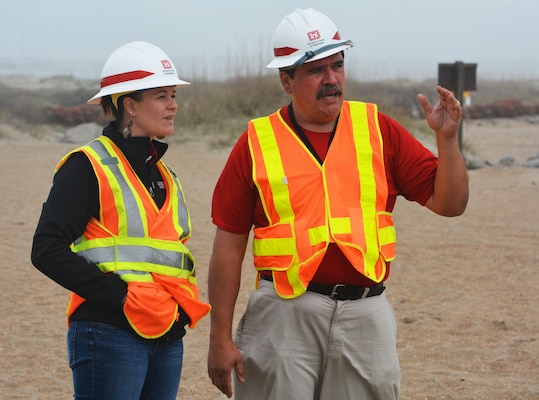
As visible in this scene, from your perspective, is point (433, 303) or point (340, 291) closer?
point (340, 291)

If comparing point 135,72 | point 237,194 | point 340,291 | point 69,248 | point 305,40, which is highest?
point 305,40

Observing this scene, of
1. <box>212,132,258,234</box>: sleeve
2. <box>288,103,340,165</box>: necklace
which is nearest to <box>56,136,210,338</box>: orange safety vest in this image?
<box>212,132,258,234</box>: sleeve

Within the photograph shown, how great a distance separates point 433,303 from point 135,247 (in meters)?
5.32

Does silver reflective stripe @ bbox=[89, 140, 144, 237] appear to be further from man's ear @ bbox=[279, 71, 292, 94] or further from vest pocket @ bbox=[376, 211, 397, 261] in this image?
vest pocket @ bbox=[376, 211, 397, 261]

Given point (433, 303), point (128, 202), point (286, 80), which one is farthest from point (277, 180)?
point (433, 303)

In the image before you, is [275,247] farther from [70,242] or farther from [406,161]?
[70,242]

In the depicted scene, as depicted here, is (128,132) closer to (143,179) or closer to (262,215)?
(143,179)

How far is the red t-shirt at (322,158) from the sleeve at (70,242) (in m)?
0.60

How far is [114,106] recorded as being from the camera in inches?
144

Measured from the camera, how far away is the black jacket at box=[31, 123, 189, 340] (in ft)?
10.7

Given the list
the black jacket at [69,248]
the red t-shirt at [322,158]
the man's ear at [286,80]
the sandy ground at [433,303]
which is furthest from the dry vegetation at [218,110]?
the black jacket at [69,248]

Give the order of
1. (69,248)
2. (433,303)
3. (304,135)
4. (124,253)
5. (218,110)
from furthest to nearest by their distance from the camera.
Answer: (218,110) < (433,303) < (304,135) < (124,253) < (69,248)

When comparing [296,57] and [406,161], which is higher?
[296,57]

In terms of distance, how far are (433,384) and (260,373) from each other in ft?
8.93
